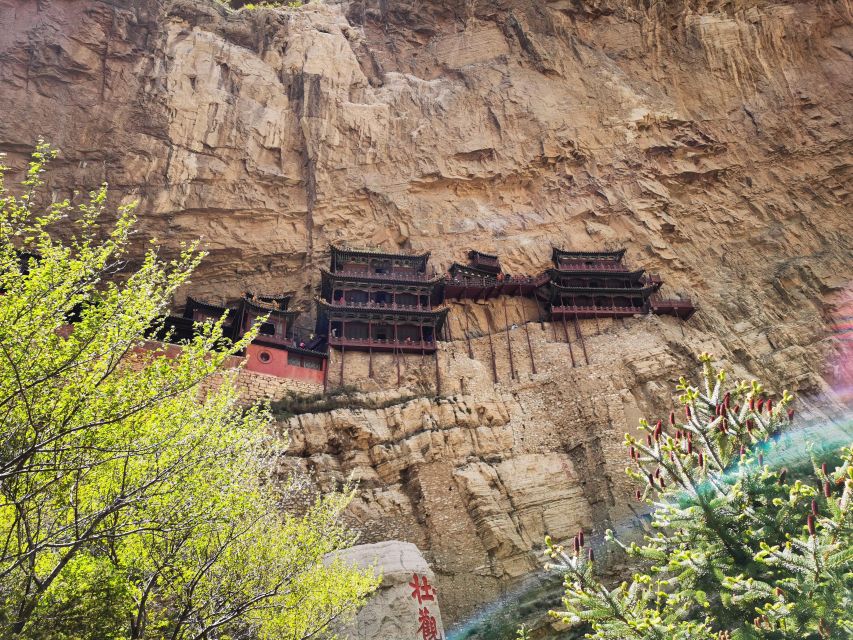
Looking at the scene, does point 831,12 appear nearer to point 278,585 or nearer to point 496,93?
point 496,93

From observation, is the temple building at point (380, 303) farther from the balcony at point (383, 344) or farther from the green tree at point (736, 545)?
the green tree at point (736, 545)

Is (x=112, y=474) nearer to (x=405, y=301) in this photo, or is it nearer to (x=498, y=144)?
(x=405, y=301)

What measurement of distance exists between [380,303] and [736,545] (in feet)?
89.1

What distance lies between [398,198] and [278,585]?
3048cm

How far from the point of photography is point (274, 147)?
37562 millimetres

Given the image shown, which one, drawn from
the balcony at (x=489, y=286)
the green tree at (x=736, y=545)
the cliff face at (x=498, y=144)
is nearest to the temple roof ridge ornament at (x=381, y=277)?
the balcony at (x=489, y=286)

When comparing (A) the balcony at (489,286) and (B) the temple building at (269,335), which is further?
(A) the balcony at (489,286)

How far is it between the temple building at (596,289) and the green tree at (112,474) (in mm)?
24313

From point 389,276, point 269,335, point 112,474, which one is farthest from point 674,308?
point 112,474

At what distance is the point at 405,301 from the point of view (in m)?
33.8

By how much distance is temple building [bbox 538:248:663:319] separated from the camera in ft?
107

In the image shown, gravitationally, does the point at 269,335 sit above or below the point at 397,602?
above

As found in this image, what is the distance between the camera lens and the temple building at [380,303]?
3053 centimetres

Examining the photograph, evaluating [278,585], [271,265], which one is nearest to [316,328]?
[271,265]
